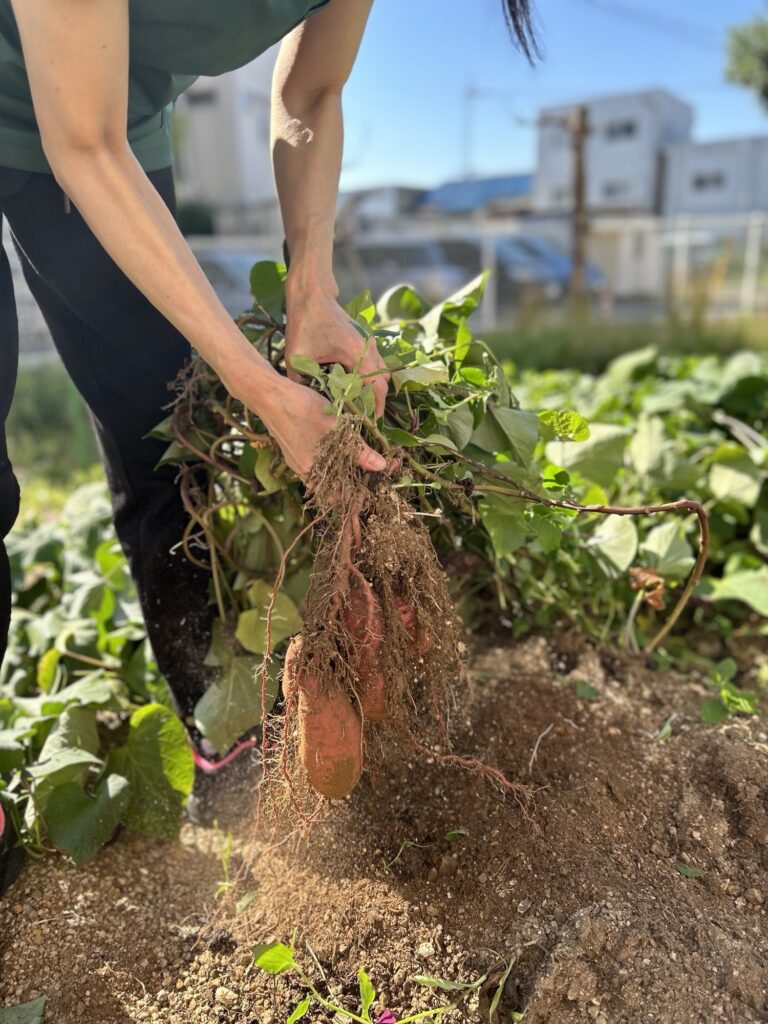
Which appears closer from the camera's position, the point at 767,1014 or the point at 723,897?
the point at 767,1014

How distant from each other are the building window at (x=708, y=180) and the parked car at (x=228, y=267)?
2173cm

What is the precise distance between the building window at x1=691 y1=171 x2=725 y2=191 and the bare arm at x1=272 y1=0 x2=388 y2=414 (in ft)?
88.7

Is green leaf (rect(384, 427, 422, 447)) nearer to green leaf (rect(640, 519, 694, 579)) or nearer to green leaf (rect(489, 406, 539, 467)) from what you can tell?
green leaf (rect(489, 406, 539, 467))

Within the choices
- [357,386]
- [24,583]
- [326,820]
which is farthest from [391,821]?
[24,583]

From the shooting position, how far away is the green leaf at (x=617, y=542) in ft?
5.18

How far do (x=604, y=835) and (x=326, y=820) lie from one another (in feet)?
1.44

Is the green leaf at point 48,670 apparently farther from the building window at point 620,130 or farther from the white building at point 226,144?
the building window at point 620,130

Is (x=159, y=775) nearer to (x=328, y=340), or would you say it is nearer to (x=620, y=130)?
(x=328, y=340)

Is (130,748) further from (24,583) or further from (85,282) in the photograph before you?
(24,583)

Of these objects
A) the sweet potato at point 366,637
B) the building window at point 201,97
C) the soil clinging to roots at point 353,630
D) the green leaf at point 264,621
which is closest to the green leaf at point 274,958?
the soil clinging to roots at point 353,630

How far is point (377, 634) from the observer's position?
111cm

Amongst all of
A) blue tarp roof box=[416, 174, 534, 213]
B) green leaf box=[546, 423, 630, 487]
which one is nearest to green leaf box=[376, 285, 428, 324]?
green leaf box=[546, 423, 630, 487]

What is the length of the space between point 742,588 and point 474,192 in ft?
92.8

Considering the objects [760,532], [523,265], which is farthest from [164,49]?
[523,265]
